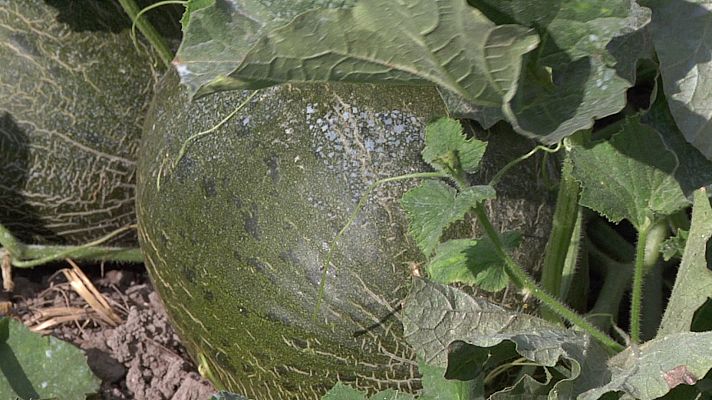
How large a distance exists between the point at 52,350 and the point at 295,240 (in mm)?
523

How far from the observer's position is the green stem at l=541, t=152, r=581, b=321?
1311mm

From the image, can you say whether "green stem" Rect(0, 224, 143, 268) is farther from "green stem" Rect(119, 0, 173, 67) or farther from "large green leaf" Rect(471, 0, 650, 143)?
"large green leaf" Rect(471, 0, 650, 143)

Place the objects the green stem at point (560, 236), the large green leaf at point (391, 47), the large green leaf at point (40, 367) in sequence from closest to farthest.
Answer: the large green leaf at point (391, 47)
the green stem at point (560, 236)
the large green leaf at point (40, 367)

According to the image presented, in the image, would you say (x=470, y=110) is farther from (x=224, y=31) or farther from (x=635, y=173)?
(x=224, y=31)

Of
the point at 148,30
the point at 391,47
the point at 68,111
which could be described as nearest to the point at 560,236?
the point at 391,47

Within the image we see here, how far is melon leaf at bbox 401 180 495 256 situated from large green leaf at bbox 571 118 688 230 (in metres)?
0.15

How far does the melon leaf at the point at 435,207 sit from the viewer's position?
42.1 inches

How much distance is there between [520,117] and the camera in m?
1.18

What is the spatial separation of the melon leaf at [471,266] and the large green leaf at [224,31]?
30 cm

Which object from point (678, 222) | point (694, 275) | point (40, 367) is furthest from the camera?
point (40, 367)

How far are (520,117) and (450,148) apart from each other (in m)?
0.09

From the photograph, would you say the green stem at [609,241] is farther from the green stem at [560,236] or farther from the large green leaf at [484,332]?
the large green leaf at [484,332]

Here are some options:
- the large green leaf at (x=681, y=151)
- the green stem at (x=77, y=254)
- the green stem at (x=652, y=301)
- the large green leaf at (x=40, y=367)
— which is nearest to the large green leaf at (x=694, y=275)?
the large green leaf at (x=681, y=151)

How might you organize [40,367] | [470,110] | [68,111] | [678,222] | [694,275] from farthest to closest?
[68,111] → [40,367] → [678,222] → [470,110] → [694,275]
